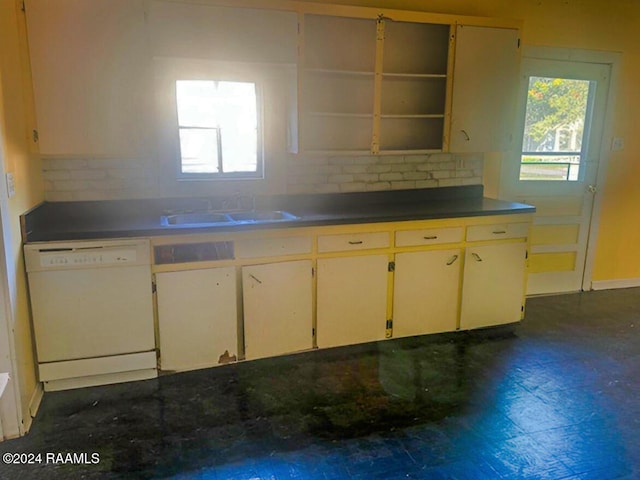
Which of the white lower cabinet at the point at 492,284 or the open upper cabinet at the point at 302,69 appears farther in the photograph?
the white lower cabinet at the point at 492,284

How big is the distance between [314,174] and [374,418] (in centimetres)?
183

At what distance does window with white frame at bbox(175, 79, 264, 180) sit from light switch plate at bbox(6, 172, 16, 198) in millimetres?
1073

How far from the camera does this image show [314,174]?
11.8 feet

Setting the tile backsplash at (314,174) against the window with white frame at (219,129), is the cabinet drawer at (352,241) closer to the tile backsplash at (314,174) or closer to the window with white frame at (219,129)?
the tile backsplash at (314,174)

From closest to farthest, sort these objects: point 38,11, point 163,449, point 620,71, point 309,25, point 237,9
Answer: point 163,449 < point 38,11 < point 237,9 < point 309,25 < point 620,71

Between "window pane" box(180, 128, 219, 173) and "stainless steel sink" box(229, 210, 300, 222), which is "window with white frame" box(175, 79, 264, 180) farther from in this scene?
"stainless steel sink" box(229, 210, 300, 222)

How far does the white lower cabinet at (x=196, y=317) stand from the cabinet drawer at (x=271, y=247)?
14 cm

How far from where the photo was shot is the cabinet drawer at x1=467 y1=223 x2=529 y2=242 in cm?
342

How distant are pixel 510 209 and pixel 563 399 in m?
1.37

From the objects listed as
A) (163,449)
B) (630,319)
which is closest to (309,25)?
(163,449)

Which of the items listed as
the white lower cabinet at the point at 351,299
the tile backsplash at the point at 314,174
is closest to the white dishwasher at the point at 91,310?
the tile backsplash at the point at 314,174

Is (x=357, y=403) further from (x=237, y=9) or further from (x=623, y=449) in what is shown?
(x=237, y=9)

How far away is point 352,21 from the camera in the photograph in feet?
11.3

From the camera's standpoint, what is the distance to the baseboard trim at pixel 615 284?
4605 millimetres
